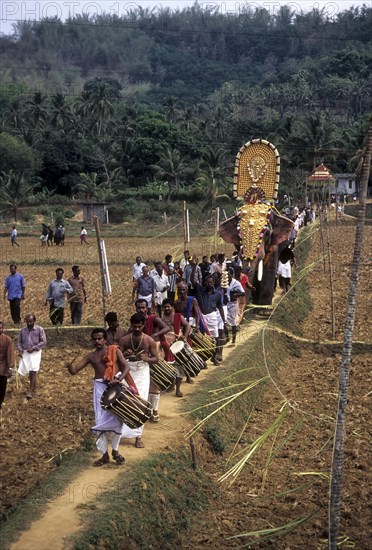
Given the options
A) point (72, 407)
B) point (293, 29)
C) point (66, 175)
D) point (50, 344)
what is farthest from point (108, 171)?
point (293, 29)

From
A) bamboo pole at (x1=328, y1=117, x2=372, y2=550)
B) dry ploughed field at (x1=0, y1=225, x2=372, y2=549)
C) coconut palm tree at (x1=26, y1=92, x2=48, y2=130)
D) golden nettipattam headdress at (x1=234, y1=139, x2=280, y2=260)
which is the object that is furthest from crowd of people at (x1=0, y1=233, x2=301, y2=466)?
coconut palm tree at (x1=26, y1=92, x2=48, y2=130)

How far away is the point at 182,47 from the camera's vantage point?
165 metres

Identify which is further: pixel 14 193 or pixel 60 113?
pixel 60 113

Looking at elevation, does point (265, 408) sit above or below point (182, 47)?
below

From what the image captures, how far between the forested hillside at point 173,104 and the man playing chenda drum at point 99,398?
3108 millimetres

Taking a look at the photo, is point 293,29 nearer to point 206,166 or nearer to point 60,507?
point 206,166

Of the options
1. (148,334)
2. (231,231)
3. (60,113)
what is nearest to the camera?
(148,334)

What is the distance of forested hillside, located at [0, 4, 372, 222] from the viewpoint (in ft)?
195

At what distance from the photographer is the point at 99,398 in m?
9.22

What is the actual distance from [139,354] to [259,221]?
23.5ft

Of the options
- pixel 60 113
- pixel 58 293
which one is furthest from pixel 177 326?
pixel 60 113

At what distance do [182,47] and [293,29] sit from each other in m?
22.1

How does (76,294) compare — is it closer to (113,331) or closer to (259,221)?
(259,221)

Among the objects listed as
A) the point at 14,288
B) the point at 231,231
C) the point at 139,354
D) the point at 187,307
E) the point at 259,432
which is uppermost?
the point at 231,231
